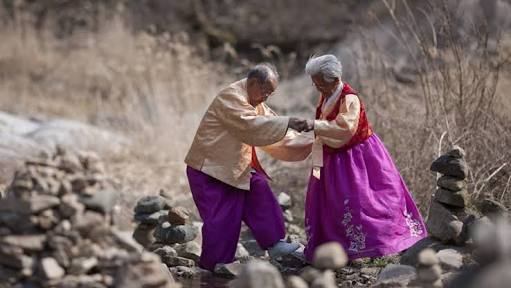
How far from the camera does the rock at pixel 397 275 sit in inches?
203

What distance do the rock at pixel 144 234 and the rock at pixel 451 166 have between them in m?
2.43

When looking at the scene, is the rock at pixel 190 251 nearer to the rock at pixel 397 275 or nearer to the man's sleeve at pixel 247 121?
the man's sleeve at pixel 247 121

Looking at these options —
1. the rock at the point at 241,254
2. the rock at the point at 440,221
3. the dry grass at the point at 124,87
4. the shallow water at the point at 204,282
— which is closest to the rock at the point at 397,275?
the rock at the point at 440,221

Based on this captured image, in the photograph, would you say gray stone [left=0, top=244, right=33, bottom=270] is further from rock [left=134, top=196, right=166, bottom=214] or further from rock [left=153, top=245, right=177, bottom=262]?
rock [left=134, top=196, right=166, bottom=214]

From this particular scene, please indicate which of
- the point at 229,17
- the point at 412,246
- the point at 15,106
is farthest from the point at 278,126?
the point at 229,17

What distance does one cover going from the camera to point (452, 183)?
5.94 m

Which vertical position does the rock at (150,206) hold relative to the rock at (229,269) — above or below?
above

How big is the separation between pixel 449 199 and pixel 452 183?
10 centimetres

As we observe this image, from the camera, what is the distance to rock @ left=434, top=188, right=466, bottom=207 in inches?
233

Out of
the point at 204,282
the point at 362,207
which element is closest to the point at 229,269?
the point at 204,282

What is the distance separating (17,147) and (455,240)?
5.37 m

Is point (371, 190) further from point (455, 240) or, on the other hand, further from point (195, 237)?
point (195, 237)

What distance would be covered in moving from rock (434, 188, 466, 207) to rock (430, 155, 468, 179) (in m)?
0.11

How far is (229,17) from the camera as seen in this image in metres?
17.3
